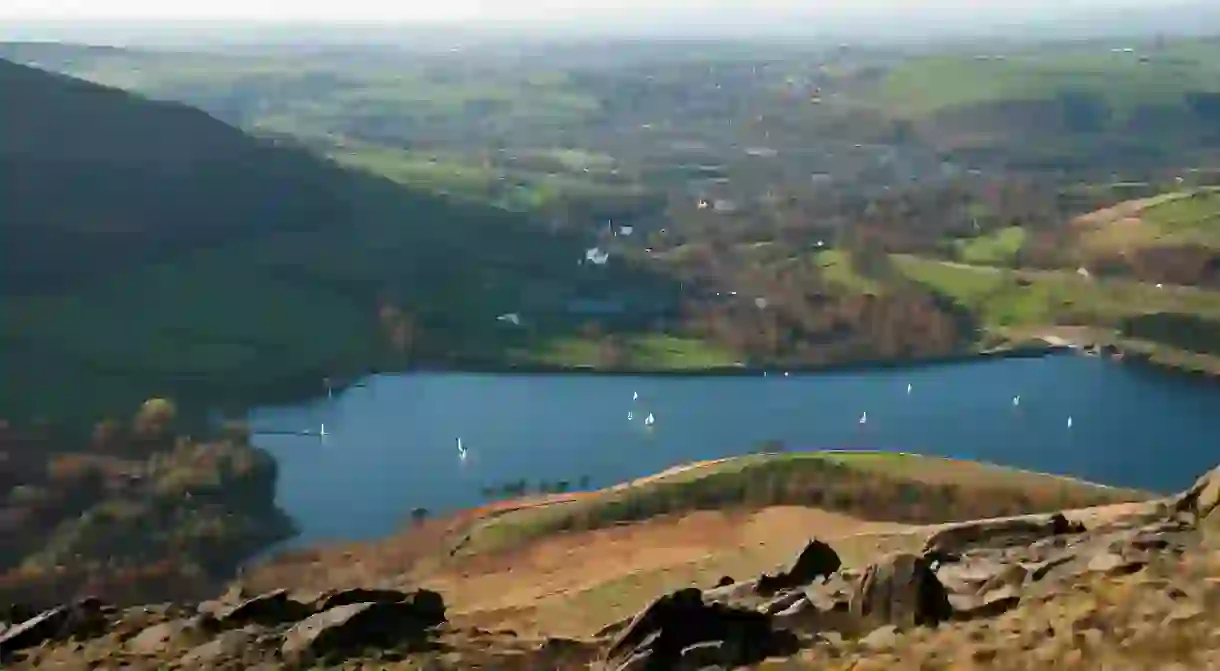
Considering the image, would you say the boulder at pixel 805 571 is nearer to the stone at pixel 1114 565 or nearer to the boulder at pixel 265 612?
the stone at pixel 1114 565

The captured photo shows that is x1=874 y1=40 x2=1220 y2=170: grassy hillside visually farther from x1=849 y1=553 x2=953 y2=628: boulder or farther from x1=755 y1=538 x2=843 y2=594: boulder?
x1=849 y1=553 x2=953 y2=628: boulder

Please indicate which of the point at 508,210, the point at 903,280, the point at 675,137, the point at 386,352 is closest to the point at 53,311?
the point at 386,352

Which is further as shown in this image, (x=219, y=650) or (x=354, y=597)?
(x=354, y=597)

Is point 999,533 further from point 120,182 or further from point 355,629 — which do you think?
point 120,182

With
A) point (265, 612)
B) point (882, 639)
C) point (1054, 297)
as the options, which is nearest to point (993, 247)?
point (1054, 297)

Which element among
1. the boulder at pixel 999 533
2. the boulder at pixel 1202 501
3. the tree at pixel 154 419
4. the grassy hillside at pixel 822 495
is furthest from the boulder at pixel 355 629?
the tree at pixel 154 419

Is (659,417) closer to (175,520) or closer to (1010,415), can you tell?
(1010,415)

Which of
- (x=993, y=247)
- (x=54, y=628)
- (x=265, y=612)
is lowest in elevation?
(x=993, y=247)
